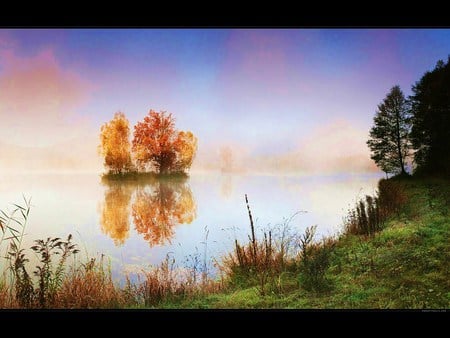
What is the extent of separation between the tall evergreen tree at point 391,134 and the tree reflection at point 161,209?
5.94ft

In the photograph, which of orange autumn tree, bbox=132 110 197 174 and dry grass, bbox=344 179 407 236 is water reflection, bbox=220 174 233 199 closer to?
orange autumn tree, bbox=132 110 197 174

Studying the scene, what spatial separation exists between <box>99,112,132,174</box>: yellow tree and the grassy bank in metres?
0.86

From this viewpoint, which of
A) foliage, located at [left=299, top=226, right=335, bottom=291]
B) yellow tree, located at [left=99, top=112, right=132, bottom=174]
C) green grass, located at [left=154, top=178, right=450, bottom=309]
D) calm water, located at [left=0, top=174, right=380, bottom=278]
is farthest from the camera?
yellow tree, located at [left=99, top=112, right=132, bottom=174]

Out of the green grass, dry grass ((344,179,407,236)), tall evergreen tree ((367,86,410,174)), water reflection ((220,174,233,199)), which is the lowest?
the green grass

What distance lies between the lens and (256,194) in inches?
161

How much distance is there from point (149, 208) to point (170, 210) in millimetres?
204

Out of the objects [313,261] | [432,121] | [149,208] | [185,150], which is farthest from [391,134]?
[149,208]

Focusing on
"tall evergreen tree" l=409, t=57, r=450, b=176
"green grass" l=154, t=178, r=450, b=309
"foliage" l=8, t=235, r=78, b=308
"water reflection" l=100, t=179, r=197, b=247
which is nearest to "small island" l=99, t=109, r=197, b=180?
"water reflection" l=100, t=179, r=197, b=247

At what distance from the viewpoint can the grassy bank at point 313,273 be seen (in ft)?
12.3

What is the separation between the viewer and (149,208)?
4164 millimetres

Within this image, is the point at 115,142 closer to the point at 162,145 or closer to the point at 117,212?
the point at 162,145

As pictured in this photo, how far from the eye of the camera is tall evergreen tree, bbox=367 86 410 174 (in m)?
4.08
